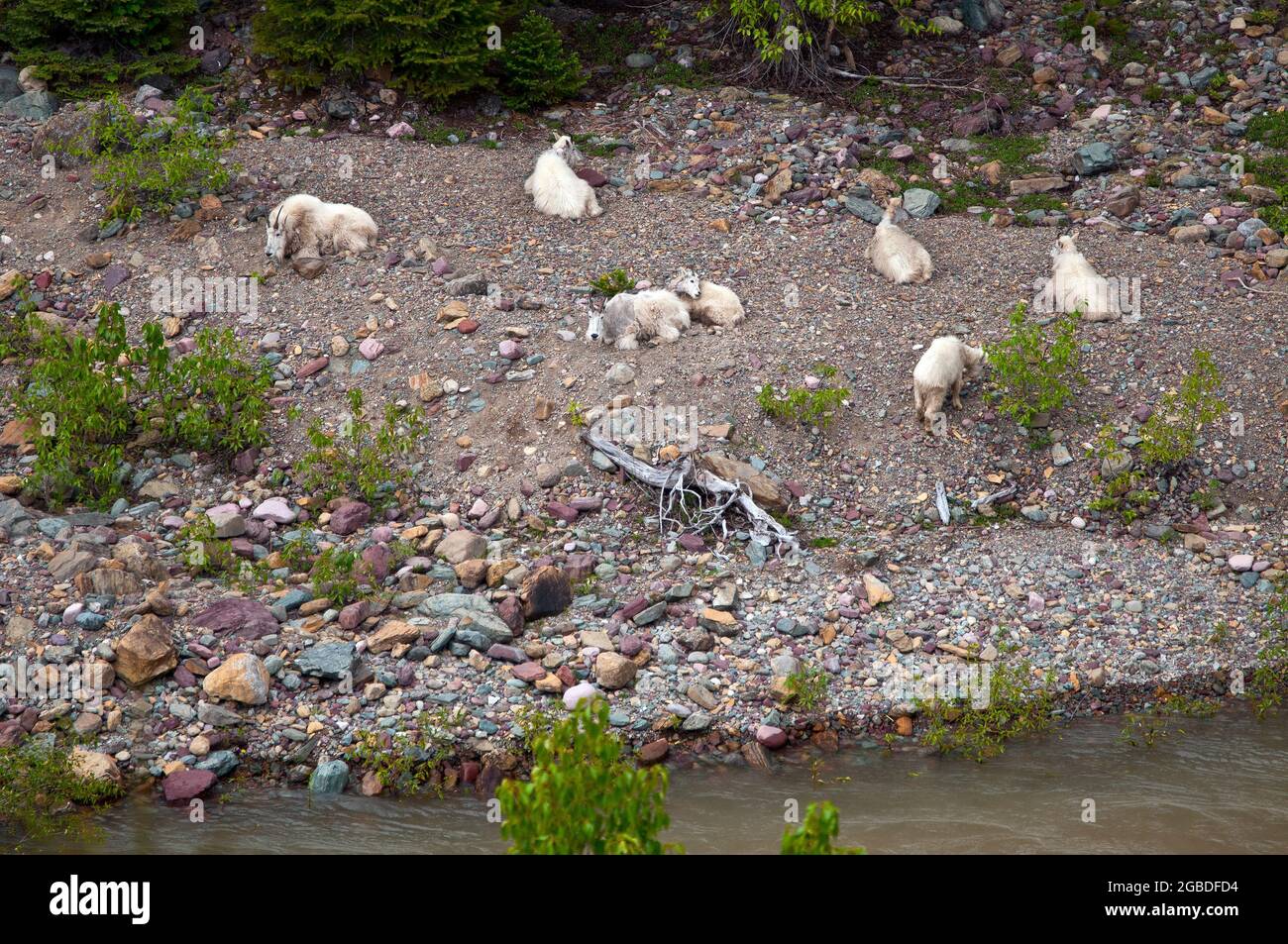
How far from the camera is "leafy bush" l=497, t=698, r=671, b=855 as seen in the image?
409 cm

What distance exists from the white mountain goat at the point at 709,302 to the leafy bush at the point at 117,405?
11.6 ft

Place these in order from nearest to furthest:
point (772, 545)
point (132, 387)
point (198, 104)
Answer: point (772, 545), point (132, 387), point (198, 104)

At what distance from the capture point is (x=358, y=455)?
9.09 m

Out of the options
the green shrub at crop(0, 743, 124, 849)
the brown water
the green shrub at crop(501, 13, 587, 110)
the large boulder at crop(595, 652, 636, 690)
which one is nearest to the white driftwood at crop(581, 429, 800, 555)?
the large boulder at crop(595, 652, 636, 690)

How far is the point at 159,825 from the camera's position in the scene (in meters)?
6.57

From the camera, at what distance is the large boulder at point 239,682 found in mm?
7215

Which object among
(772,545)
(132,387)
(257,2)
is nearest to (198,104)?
(257,2)

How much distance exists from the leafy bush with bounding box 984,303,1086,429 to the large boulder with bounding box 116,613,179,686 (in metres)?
6.30

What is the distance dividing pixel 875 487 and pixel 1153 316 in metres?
3.13

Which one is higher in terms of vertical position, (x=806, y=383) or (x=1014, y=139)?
(x=1014, y=139)

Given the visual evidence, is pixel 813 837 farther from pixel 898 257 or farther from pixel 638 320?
pixel 898 257

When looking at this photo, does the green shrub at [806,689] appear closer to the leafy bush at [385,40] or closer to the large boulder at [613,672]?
→ the large boulder at [613,672]

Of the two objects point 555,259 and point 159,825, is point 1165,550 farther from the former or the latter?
point 159,825

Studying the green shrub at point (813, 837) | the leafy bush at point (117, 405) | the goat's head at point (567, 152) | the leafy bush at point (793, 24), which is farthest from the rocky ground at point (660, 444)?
the green shrub at point (813, 837)
